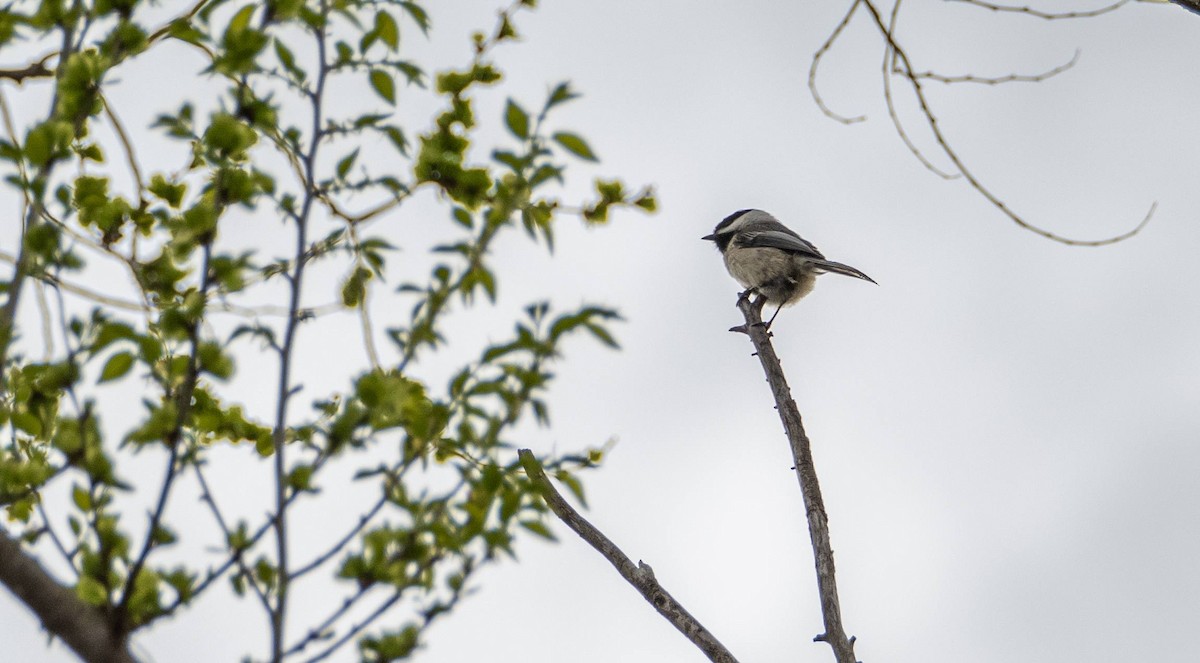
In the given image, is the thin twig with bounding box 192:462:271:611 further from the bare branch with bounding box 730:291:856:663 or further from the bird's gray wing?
the bird's gray wing

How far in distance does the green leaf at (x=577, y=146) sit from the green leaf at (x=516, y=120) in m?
0.06

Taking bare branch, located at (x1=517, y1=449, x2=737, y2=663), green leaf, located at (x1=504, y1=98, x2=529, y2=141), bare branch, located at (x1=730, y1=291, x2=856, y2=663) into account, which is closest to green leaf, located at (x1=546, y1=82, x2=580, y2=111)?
green leaf, located at (x1=504, y1=98, x2=529, y2=141)

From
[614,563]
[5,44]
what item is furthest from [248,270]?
[614,563]

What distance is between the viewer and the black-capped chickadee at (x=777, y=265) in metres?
9.27

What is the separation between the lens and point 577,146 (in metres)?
1.75

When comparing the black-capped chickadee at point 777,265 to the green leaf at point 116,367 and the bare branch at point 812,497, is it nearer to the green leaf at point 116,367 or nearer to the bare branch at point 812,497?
the bare branch at point 812,497

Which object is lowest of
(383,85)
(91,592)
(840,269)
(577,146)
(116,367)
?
(91,592)

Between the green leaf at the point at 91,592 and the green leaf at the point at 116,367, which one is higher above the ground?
the green leaf at the point at 116,367

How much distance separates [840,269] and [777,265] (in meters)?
0.63

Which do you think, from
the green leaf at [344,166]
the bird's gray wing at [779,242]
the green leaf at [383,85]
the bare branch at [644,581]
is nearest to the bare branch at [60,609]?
the green leaf at [344,166]

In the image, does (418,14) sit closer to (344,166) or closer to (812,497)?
(344,166)

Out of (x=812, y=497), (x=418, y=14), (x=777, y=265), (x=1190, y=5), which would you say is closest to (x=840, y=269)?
(x=777, y=265)

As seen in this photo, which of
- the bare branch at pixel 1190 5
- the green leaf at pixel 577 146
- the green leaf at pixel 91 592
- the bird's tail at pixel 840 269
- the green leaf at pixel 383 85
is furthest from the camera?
the bird's tail at pixel 840 269

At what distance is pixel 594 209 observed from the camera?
2205 mm
